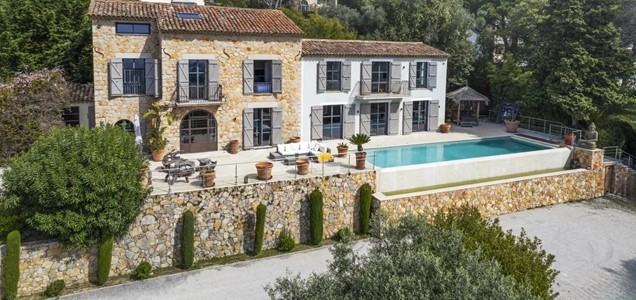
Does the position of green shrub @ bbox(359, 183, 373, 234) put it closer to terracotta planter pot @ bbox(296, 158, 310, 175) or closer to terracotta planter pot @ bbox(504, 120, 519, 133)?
terracotta planter pot @ bbox(296, 158, 310, 175)

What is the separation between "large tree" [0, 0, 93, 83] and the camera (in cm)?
2800

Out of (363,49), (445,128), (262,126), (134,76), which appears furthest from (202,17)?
(445,128)

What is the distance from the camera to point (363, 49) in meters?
29.9

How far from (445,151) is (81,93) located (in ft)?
65.7

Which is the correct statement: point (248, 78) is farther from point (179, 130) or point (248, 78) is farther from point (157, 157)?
point (157, 157)

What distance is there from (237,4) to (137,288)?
38.0m

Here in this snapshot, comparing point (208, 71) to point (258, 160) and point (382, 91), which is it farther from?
point (382, 91)

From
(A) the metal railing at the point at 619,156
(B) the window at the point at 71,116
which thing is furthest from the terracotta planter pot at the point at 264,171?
(A) the metal railing at the point at 619,156

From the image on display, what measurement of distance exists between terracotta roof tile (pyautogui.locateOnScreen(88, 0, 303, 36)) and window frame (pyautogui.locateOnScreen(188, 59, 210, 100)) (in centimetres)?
166

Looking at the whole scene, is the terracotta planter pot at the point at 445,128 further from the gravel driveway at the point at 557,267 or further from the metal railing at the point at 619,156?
the gravel driveway at the point at 557,267

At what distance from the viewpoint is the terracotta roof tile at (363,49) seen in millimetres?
28266

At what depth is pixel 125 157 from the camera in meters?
16.4

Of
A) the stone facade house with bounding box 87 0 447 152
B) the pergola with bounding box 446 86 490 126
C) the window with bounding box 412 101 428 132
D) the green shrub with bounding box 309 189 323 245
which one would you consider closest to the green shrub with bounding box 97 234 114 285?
the green shrub with bounding box 309 189 323 245

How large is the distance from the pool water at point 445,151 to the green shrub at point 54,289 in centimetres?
1463
